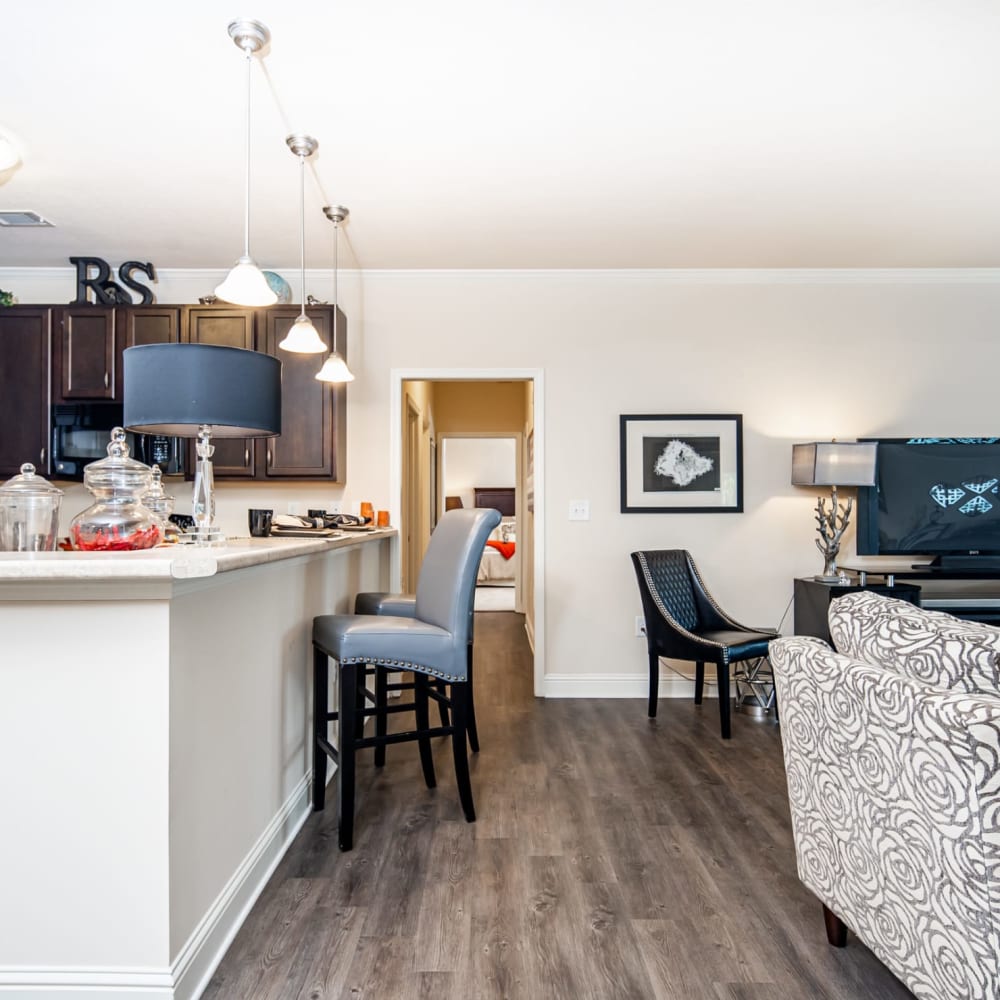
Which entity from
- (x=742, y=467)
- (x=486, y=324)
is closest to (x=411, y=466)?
(x=486, y=324)

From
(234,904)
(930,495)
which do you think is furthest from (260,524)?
(930,495)

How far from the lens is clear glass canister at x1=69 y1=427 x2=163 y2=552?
1536 millimetres

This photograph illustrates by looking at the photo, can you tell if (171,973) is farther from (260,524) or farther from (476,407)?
(476,407)

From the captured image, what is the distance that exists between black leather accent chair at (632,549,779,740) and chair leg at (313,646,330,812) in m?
1.84

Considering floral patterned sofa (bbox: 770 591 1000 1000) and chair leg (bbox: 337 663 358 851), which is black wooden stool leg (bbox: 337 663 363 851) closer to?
chair leg (bbox: 337 663 358 851)

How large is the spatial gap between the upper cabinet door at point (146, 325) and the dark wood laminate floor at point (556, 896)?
2.64 m

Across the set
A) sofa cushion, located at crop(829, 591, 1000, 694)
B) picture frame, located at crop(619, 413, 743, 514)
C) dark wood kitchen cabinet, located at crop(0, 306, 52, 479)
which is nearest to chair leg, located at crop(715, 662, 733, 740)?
picture frame, located at crop(619, 413, 743, 514)

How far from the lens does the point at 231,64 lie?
7.09 ft

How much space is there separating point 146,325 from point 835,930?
411 cm

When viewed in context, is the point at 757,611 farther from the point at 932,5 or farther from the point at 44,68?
the point at 44,68

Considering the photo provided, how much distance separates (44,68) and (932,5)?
2.71 meters

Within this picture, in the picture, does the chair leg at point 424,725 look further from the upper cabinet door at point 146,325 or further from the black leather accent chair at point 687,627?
the upper cabinet door at point 146,325

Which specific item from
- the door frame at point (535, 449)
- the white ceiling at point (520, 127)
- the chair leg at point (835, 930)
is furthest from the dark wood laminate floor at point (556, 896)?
the white ceiling at point (520, 127)

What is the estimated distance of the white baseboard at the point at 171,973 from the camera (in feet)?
4.53
